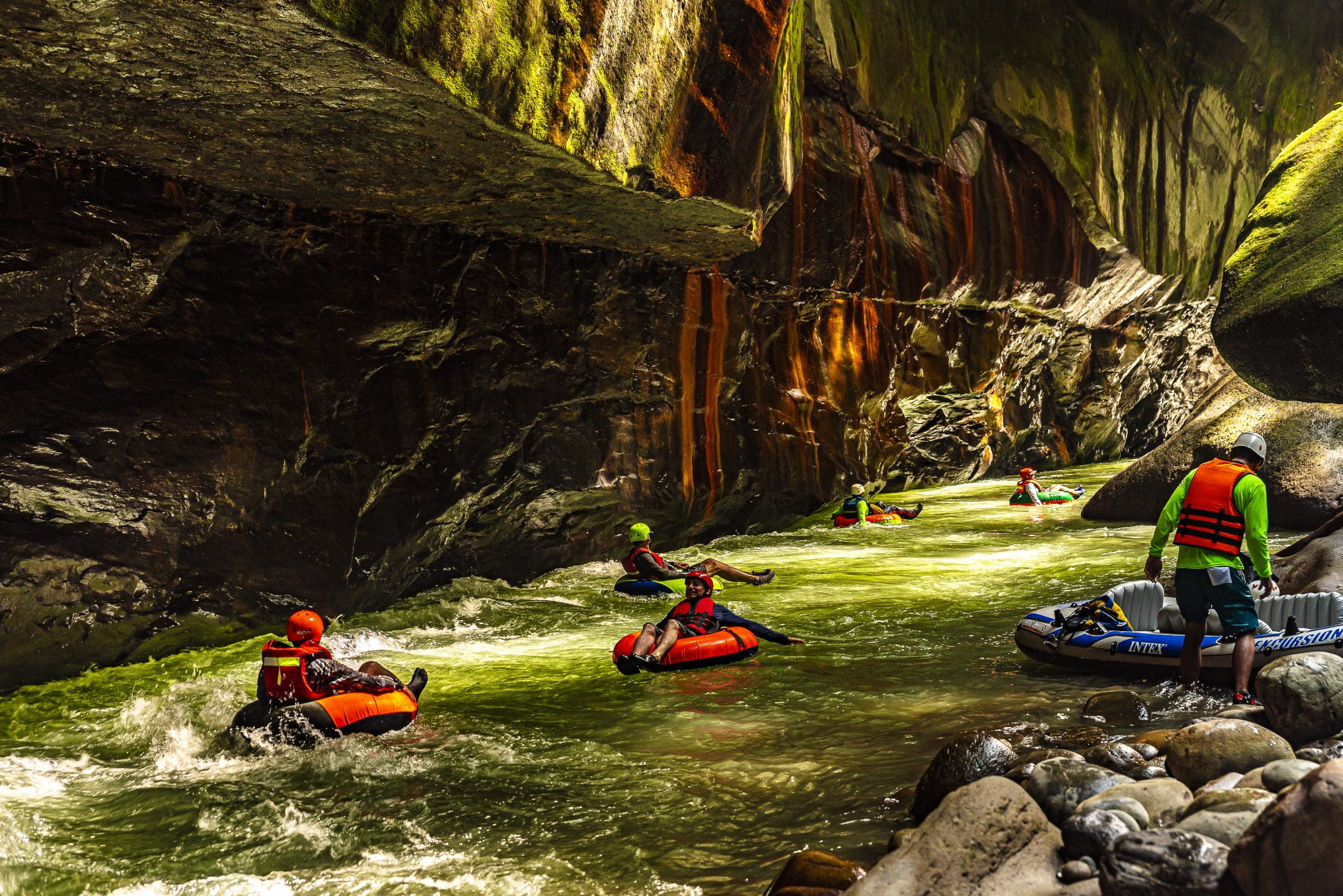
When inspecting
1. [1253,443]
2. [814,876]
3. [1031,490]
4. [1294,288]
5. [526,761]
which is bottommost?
[526,761]

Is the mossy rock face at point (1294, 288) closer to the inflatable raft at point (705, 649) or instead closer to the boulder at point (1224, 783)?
the inflatable raft at point (705, 649)

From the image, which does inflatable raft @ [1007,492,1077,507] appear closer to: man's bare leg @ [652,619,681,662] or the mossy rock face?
the mossy rock face

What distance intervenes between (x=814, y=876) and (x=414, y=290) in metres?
7.90

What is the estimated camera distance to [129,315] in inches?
331

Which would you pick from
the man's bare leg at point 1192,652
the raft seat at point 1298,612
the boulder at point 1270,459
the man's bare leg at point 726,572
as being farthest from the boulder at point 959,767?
the boulder at point 1270,459

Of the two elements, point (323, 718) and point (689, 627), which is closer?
point (323, 718)

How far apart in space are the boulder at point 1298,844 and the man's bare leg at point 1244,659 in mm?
3460

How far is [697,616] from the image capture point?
8.45m

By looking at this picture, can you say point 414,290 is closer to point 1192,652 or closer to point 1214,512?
point 1214,512

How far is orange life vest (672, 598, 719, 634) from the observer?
8391mm

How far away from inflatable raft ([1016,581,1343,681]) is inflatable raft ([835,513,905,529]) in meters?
9.20

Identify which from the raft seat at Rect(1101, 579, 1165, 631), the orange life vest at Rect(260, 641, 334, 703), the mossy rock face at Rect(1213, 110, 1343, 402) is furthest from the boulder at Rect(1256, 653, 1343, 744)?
the mossy rock face at Rect(1213, 110, 1343, 402)

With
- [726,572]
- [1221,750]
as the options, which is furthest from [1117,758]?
[726,572]

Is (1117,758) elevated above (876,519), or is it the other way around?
(876,519)
